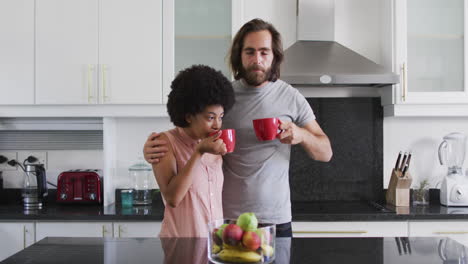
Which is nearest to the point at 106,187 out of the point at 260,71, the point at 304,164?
the point at 304,164

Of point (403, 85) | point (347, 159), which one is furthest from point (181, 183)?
point (347, 159)

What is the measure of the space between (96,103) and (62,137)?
0.56 m

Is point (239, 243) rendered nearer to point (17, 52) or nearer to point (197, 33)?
point (197, 33)

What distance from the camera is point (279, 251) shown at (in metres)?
1.32

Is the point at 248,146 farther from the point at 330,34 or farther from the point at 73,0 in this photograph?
the point at 73,0

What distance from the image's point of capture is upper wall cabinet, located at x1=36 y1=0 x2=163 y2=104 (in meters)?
2.75

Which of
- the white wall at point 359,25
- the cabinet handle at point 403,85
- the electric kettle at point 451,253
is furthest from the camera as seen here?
the white wall at point 359,25

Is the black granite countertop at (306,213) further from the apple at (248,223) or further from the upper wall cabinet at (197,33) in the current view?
the apple at (248,223)

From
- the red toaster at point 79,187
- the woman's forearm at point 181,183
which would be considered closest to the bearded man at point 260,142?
the woman's forearm at point 181,183

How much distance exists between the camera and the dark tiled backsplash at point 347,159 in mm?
3096

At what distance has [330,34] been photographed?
9.37 feet

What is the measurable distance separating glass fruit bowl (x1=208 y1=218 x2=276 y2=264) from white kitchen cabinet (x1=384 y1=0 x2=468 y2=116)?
192 cm

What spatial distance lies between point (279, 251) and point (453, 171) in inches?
79.7

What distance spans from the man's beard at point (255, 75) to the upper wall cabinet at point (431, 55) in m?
1.27
